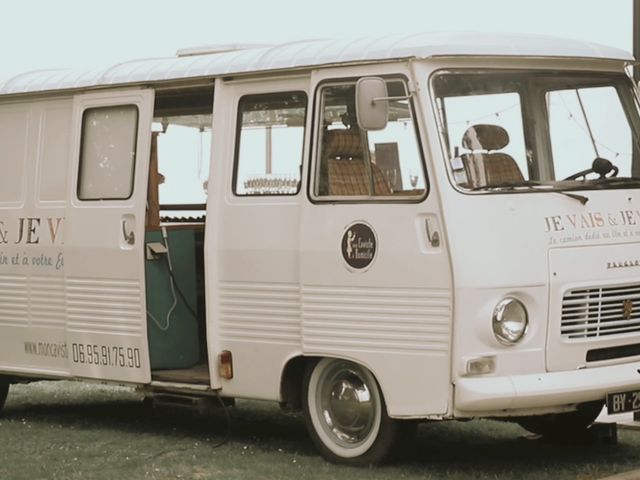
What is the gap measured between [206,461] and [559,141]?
9.92 ft

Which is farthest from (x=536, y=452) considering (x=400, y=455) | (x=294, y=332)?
(x=294, y=332)

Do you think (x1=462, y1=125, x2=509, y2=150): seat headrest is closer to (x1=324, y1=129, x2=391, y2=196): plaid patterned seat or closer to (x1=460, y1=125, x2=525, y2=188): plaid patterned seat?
(x1=460, y1=125, x2=525, y2=188): plaid patterned seat

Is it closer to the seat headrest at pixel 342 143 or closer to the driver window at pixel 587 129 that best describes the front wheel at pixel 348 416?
the seat headrest at pixel 342 143

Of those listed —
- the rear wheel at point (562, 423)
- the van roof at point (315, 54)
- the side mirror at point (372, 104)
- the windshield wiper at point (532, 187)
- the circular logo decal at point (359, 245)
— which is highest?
the van roof at point (315, 54)

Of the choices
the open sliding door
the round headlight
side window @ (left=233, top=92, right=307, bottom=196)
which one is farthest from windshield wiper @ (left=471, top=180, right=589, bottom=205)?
the open sliding door

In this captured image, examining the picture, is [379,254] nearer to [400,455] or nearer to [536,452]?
[400,455]

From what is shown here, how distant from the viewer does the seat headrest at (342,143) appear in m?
10.2

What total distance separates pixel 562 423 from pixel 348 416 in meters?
1.68

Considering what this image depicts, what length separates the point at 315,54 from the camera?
1030cm

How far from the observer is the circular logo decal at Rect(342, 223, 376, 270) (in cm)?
996

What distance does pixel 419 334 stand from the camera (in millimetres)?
9695

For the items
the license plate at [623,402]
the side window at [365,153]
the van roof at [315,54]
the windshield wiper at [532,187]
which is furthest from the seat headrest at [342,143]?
the license plate at [623,402]

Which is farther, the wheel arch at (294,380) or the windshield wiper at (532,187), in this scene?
the wheel arch at (294,380)

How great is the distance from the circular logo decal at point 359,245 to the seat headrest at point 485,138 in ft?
2.61
